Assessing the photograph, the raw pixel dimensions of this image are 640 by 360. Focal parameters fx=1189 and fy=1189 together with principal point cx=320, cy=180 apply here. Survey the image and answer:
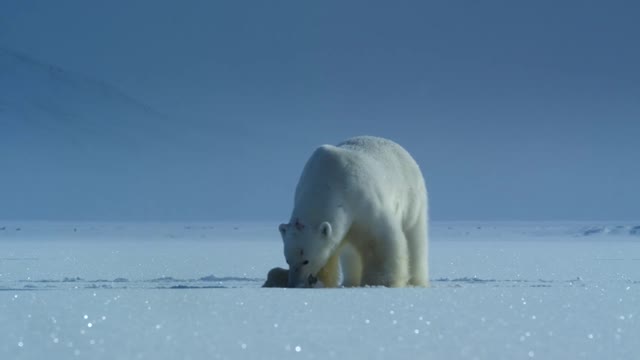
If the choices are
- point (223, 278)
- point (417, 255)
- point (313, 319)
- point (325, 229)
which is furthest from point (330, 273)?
point (313, 319)

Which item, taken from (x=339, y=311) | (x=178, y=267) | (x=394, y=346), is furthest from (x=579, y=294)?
(x=178, y=267)

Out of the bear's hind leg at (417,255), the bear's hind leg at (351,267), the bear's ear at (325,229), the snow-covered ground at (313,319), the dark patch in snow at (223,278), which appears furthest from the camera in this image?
the dark patch in snow at (223,278)

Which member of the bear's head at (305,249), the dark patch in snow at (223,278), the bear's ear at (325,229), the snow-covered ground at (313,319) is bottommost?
the snow-covered ground at (313,319)

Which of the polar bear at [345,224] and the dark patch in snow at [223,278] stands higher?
the polar bear at [345,224]

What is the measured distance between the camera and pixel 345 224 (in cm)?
896

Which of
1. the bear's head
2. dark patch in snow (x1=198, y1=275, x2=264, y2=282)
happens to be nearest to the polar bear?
the bear's head

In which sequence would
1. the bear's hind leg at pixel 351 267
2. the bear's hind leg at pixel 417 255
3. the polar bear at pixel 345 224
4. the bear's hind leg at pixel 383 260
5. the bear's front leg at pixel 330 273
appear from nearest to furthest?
the polar bear at pixel 345 224, the bear's hind leg at pixel 383 260, the bear's front leg at pixel 330 273, the bear's hind leg at pixel 351 267, the bear's hind leg at pixel 417 255

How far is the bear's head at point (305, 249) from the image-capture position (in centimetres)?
874

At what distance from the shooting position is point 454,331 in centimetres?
547

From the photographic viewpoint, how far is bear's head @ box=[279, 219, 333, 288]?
8742 mm

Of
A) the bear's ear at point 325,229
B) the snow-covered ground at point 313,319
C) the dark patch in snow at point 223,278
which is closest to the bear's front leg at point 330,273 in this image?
the bear's ear at point 325,229

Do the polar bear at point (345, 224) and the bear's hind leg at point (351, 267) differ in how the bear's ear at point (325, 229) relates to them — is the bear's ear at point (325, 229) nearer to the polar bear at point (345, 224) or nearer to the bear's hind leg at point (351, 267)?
the polar bear at point (345, 224)

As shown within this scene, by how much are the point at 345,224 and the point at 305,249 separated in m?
0.41

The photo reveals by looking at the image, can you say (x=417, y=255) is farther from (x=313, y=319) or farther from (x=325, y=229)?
(x=313, y=319)
